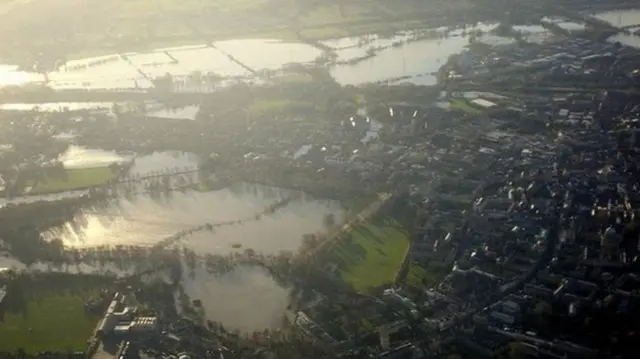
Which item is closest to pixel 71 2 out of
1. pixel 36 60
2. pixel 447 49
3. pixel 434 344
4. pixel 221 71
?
pixel 36 60

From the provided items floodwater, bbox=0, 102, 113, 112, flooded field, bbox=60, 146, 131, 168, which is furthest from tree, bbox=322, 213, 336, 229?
floodwater, bbox=0, 102, 113, 112

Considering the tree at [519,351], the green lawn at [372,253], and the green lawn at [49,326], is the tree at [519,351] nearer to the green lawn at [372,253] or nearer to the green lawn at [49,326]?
the green lawn at [372,253]

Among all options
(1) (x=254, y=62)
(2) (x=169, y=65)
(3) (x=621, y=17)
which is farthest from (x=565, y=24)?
(2) (x=169, y=65)

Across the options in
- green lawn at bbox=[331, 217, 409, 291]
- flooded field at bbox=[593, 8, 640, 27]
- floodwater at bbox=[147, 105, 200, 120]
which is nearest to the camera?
green lawn at bbox=[331, 217, 409, 291]

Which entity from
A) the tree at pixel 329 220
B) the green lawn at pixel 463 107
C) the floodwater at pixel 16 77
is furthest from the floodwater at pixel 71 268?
the floodwater at pixel 16 77

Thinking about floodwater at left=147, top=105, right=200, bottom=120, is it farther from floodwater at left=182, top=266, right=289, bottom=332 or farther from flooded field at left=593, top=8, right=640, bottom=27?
flooded field at left=593, top=8, right=640, bottom=27

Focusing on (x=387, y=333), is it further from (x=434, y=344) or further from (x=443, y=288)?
(x=443, y=288)
